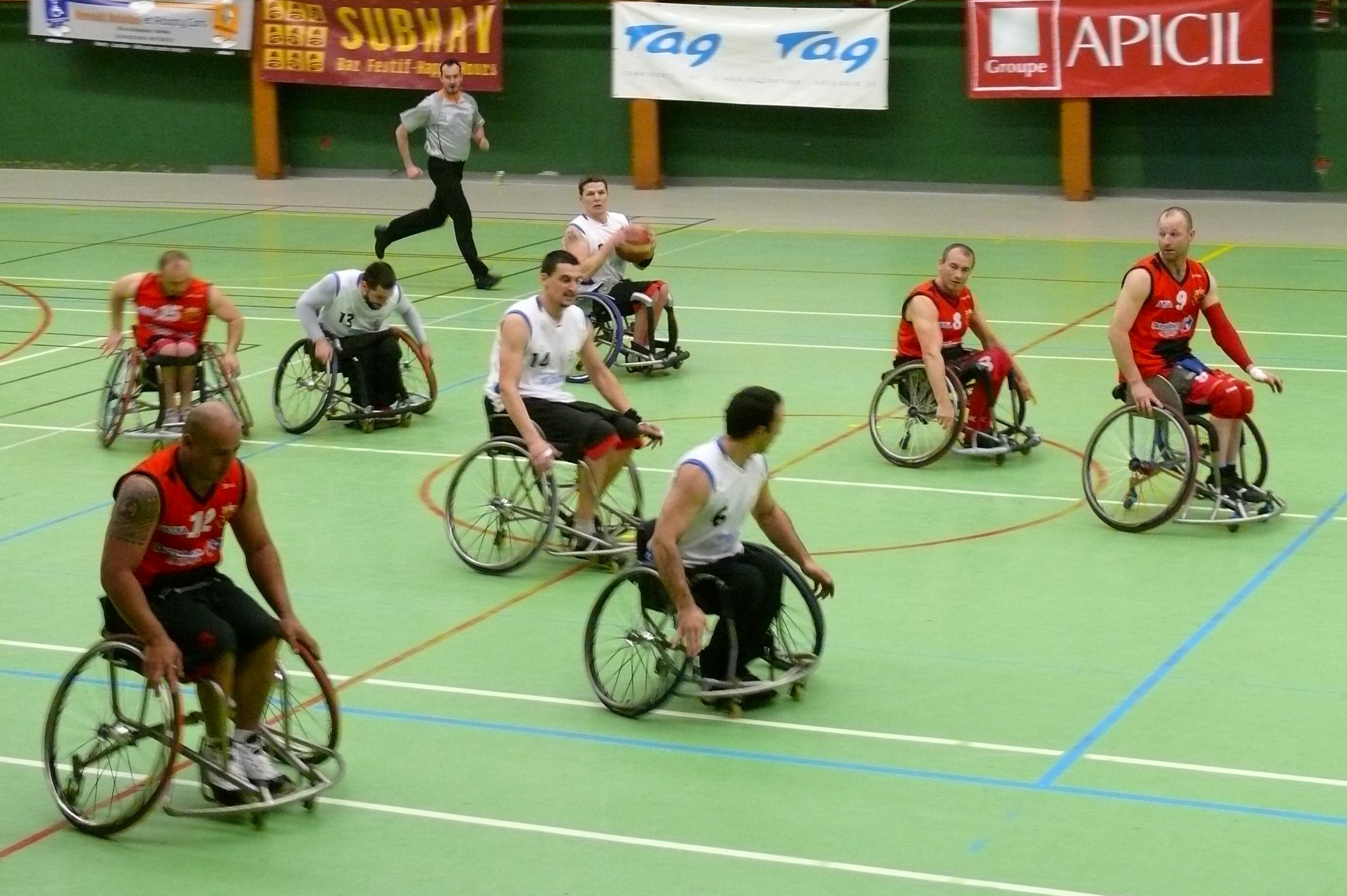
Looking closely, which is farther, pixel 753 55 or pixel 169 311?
pixel 753 55

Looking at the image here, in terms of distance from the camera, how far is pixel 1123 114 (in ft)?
68.0

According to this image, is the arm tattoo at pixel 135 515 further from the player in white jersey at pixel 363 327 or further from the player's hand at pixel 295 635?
the player in white jersey at pixel 363 327

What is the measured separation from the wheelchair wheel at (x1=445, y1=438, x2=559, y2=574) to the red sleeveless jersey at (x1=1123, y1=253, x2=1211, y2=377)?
114 inches

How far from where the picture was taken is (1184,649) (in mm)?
7445

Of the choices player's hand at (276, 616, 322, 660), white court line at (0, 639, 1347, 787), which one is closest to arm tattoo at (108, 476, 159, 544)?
player's hand at (276, 616, 322, 660)

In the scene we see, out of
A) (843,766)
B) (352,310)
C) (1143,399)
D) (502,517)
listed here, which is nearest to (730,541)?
(843,766)

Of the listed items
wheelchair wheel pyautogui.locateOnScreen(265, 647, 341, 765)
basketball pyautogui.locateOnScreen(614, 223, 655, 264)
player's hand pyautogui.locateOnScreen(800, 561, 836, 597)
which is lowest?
wheelchair wheel pyautogui.locateOnScreen(265, 647, 341, 765)

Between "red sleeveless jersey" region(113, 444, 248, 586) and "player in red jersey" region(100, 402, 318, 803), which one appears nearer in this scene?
"player in red jersey" region(100, 402, 318, 803)

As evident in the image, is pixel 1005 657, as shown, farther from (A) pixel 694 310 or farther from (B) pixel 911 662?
(A) pixel 694 310

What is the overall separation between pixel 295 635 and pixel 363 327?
5.75 m

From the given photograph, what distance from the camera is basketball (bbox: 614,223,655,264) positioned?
12.3m

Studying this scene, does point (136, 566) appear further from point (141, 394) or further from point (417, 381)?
point (417, 381)

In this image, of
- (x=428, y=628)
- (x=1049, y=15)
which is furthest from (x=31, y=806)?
(x=1049, y=15)

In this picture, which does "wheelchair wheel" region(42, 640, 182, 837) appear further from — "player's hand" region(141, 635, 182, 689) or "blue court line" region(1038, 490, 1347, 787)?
"blue court line" region(1038, 490, 1347, 787)
